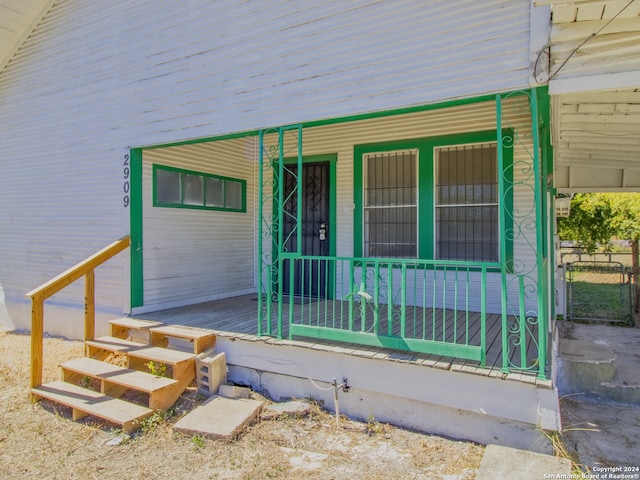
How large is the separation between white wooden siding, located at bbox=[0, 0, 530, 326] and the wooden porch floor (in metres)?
1.02

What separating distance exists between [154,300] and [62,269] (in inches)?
66.6

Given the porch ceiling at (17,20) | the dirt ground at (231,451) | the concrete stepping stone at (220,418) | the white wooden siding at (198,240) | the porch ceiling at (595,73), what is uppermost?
the porch ceiling at (17,20)

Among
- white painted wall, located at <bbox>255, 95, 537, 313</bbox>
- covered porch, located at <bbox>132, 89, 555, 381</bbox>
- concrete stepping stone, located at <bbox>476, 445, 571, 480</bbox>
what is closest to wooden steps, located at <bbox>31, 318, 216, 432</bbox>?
covered porch, located at <bbox>132, 89, 555, 381</bbox>

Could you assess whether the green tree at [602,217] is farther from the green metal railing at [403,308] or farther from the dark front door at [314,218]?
the dark front door at [314,218]

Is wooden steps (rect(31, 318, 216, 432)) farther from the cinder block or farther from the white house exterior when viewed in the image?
the white house exterior

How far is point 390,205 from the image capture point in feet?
18.7

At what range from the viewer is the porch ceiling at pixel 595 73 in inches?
111

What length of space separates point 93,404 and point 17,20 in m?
5.84

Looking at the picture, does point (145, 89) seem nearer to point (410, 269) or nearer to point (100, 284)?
point (100, 284)

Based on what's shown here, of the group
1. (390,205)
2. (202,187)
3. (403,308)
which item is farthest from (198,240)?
(403,308)

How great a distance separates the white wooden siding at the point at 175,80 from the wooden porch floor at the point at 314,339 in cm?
102

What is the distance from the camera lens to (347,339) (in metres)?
3.76

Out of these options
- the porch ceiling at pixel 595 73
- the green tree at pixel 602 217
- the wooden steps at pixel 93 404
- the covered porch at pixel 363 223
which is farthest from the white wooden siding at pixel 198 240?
the green tree at pixel 602 217

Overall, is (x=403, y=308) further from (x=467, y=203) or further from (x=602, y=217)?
(x=602, y=217)
